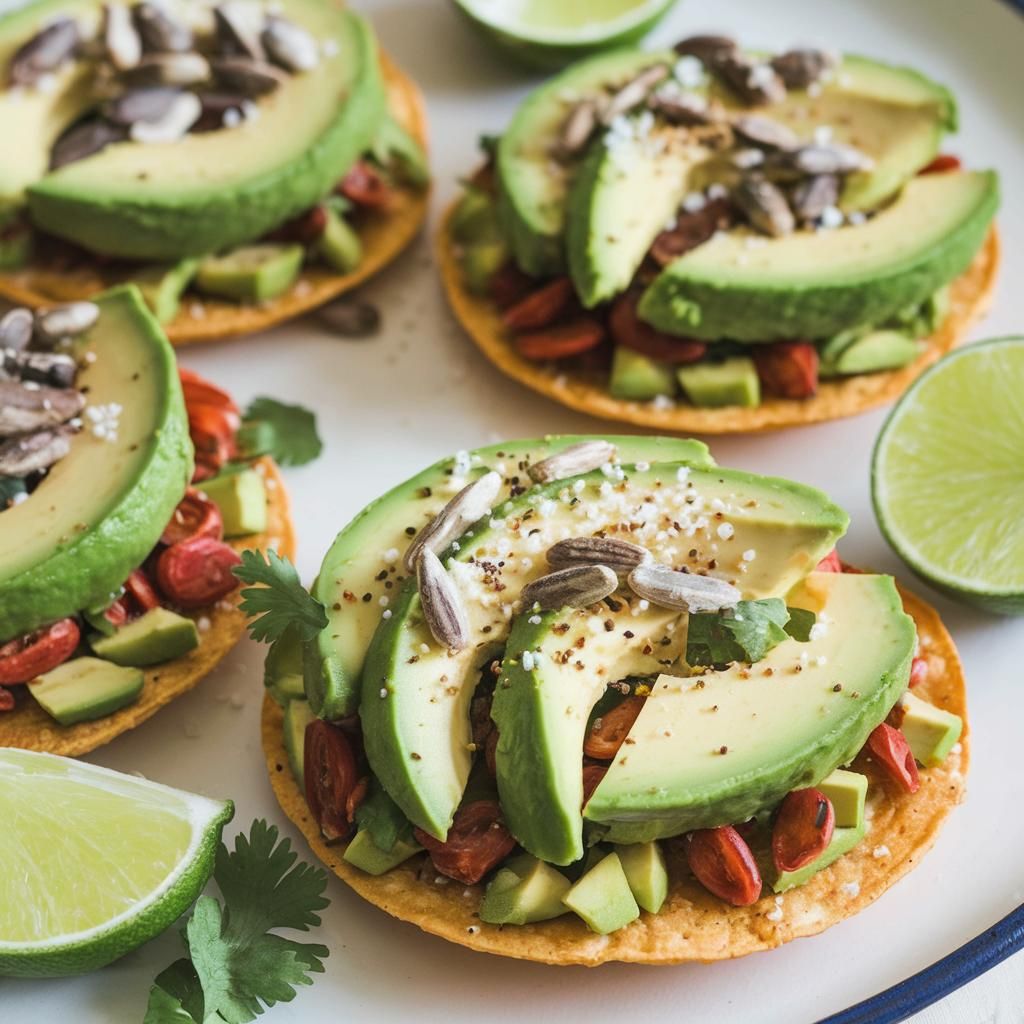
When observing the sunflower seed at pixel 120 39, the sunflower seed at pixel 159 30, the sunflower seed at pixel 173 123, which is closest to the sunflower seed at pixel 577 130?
the sunflower seed at pixel 173 123

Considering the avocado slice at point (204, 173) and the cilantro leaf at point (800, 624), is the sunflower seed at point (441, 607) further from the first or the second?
the avocado slice at point (204, 173)

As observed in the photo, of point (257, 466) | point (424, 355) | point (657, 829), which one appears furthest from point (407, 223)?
point (657, 829)

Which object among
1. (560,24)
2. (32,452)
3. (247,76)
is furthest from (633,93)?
(32,452)

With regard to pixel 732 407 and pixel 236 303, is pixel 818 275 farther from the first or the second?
pixel 236 303

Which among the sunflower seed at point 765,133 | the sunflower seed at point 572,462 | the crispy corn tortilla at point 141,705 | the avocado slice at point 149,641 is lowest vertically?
the crispy corn tortilla at point 141,705

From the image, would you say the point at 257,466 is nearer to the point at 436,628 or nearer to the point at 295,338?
the point at 295,338

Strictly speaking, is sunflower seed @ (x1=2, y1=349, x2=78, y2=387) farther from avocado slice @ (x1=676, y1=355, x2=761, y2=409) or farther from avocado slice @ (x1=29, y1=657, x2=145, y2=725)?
avocado slice @ (x1=676, y1=355, x2=761, y2=409)
